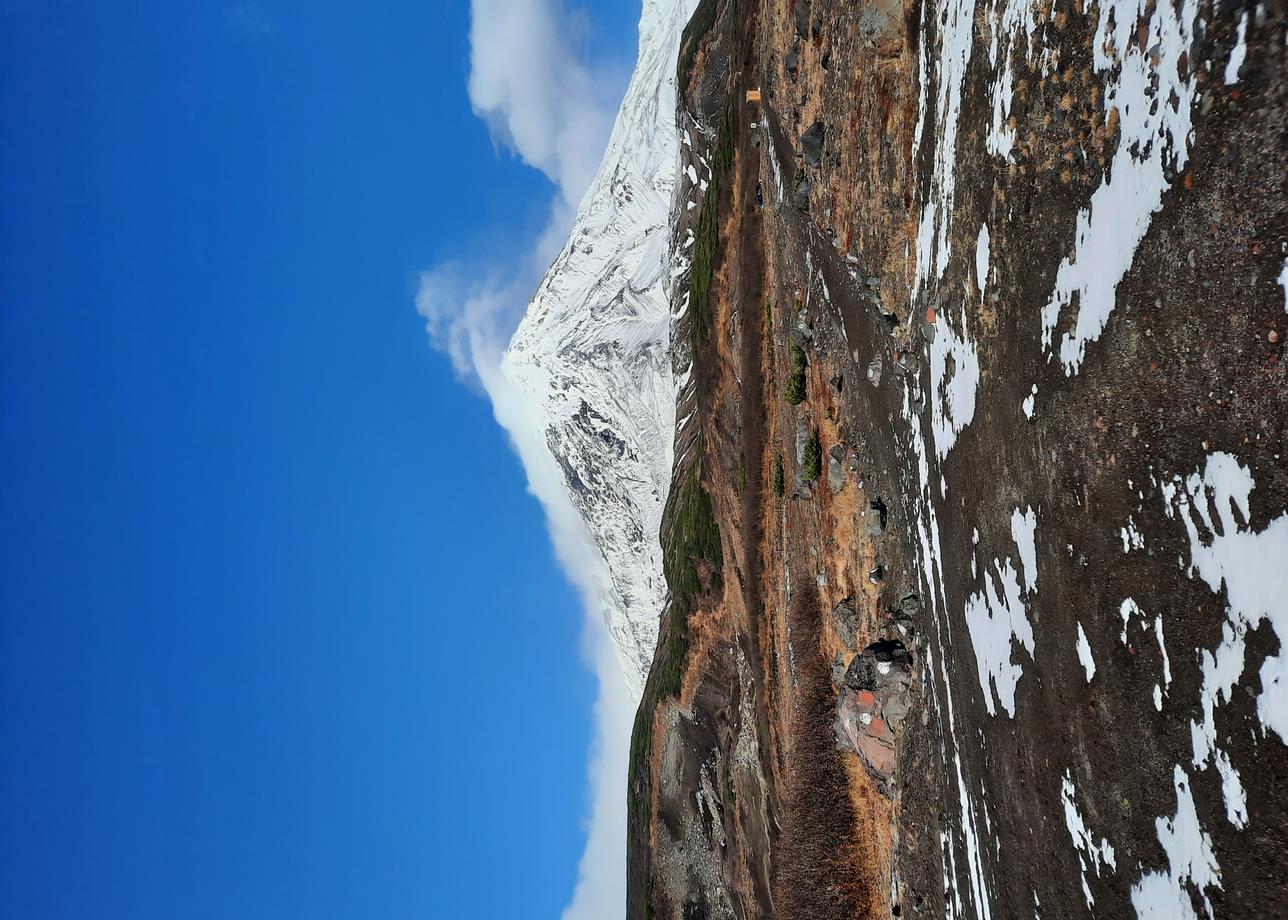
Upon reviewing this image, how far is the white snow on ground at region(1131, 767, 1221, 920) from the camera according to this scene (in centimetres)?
621

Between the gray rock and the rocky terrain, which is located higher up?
the gray rock

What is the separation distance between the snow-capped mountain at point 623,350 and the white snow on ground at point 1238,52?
28.2 meters

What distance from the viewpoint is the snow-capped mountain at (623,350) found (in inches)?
1375

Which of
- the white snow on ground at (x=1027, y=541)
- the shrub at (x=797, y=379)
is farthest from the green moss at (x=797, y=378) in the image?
the white snow on ground at (x=1027, y=541)

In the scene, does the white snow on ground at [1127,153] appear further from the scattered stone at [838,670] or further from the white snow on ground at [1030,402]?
the scattered stone at [838,670]

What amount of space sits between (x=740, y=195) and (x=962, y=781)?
15.9 metres

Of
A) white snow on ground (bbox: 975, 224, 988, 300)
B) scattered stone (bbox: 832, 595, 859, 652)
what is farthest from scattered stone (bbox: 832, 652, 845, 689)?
white snow on ground (bbox: 975, 224, 988, 300)

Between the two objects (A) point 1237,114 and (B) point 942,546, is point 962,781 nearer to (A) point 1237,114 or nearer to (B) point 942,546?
(B) point 942,546

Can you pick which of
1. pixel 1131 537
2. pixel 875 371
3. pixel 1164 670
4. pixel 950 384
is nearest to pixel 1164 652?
pixel 1164 670

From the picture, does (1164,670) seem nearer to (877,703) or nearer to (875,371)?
(877,703)

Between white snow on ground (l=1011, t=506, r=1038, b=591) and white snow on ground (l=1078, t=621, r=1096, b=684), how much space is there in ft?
2.99

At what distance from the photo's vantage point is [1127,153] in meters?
6.93

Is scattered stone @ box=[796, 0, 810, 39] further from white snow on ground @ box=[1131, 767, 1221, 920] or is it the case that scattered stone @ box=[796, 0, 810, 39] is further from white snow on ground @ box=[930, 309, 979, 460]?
white snow on ground @ box=[1131, 767, 1221, 920]

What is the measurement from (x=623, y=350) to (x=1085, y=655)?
29483mm
